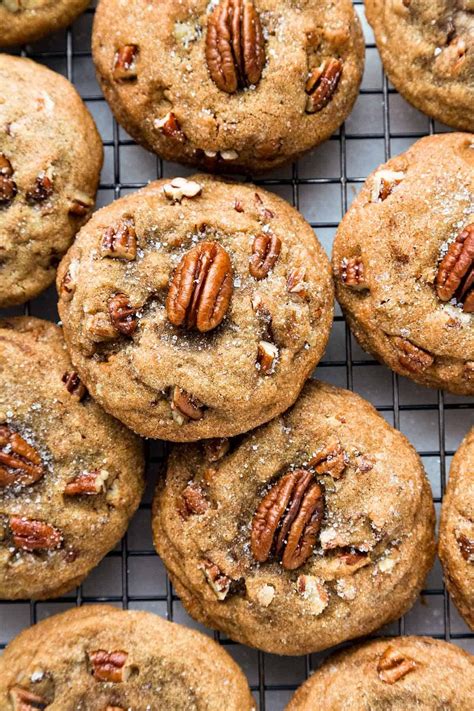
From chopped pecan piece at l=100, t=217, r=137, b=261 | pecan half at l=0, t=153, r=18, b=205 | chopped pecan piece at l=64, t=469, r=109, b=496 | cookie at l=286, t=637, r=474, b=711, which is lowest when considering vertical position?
cookie at l=286, t=637, r=474, b=711

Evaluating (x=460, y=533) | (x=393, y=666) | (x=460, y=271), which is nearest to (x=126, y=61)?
(x=460, y=271)

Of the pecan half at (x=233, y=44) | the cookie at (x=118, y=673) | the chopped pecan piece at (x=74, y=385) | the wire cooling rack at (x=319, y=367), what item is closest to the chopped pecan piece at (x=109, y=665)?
the cookie at (x=118, y=673)

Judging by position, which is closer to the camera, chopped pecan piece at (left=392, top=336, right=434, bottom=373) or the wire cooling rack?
chopped pecan piece at (left=392, top=336, right=434, bottom=373)

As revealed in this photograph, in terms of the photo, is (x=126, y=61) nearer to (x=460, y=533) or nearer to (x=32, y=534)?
(x=32, y=534)

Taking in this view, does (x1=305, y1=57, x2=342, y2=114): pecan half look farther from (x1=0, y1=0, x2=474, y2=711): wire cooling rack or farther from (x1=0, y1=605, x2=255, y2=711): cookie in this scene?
(x1=0, y1=605, x2=255, y2=711): cookie

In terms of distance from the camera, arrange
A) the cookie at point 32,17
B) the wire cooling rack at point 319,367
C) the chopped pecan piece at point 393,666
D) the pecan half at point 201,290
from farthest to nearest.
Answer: the wire cooling rack at point 319,367
the cookie at point 32,17
the chopped pecan piece at point 393,666
the pecan half at point 201,290

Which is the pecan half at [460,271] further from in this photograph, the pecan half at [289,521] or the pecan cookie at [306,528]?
the pecan half at [289,521]

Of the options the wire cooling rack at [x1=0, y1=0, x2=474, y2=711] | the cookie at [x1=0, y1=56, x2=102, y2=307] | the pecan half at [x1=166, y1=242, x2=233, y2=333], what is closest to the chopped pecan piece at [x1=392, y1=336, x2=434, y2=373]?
the wire cooling rack at [x1=0, y1=0, x2=474, y2=711]
